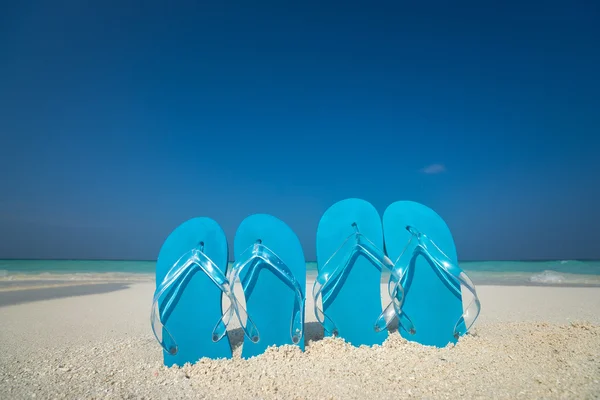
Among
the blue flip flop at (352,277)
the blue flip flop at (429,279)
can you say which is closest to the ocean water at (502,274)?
the blue flip flop at (429,279)

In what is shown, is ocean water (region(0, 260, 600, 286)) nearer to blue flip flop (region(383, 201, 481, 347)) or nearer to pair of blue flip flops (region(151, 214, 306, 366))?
blue flip flop (region(383, 201, 481, 347))

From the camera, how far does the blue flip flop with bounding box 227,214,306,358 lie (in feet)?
9.84

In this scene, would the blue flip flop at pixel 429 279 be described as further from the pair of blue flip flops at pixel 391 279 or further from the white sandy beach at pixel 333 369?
the white sandy beach at pixel 333 369

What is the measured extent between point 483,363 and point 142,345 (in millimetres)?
3021

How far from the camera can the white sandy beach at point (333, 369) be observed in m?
2.13

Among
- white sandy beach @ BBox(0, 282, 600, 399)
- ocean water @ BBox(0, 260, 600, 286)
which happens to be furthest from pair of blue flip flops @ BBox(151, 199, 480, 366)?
ocean water @ BBox(0, 260, 600, 286)

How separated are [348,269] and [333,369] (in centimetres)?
115

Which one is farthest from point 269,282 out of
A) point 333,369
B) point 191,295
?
point 333,369

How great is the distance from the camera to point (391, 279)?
10.7ft

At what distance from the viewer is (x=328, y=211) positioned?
3.94 meters

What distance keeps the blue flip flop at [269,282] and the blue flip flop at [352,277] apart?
0.79 feet

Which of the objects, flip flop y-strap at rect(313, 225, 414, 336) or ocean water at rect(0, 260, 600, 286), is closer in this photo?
flip flop y-strap at rect(313, 225, 414, 336)

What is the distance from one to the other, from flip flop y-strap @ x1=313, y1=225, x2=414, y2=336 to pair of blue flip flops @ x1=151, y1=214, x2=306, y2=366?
0.74 feet

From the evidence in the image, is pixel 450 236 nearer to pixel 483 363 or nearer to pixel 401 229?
pixel 401 229
